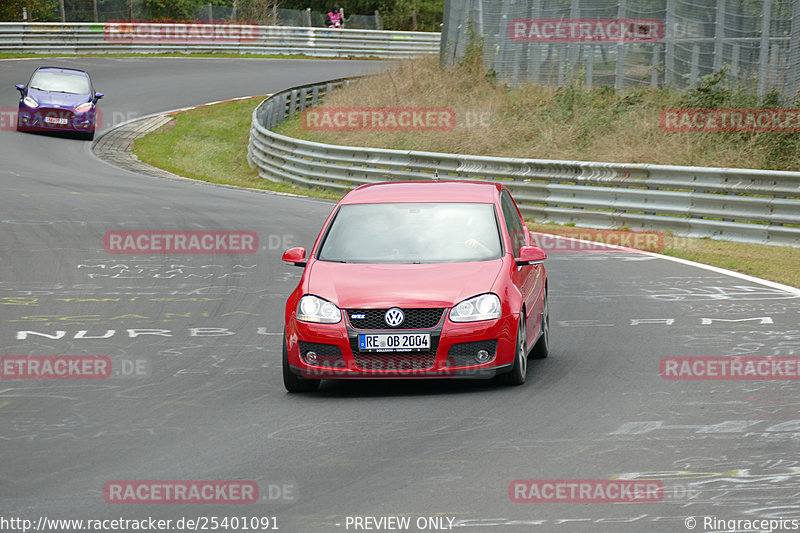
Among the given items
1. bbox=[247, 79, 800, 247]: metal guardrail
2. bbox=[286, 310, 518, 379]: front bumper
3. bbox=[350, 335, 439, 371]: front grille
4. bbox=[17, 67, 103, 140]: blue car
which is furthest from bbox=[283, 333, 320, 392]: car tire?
bbox=[17, 67, 103, 140]: blue car

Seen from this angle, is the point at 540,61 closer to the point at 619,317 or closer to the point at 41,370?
the point at 619,317

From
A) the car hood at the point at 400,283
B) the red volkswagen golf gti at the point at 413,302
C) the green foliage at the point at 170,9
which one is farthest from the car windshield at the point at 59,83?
the green foliage at the point at 170,9

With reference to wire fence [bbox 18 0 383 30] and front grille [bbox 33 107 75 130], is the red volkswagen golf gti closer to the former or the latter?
front grille [bbox 33 107 75 130]

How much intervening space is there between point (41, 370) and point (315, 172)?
17.1 meters

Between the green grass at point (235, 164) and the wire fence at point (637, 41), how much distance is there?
690 centimetres

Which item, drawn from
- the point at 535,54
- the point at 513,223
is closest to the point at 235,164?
the point at 535,54

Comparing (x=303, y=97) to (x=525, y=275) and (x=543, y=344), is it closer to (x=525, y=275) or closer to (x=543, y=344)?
(x=543, y=344)

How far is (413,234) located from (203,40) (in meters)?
45.9

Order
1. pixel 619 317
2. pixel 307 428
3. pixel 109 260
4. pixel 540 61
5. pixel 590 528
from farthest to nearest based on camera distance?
pixel 540 61 < pixel 109 260 < pixel 619 317 < pixel 307 428 < pixel 590 528

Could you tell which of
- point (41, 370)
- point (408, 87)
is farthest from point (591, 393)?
point (408, 87)

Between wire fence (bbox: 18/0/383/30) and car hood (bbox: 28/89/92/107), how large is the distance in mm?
22846

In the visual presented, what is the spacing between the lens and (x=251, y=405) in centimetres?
862

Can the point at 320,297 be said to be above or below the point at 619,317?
above

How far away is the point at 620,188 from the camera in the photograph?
65.6ft
